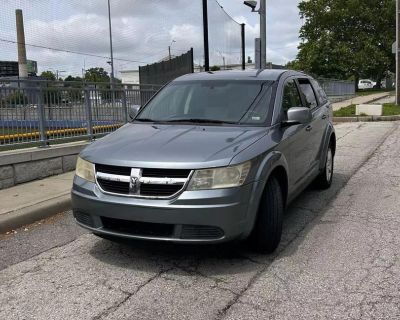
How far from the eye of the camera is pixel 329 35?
163 ft

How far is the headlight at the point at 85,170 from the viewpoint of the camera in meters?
4.29

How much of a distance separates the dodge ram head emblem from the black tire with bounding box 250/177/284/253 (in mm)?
1097

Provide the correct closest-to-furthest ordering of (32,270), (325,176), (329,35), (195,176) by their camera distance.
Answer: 1. (195,176)
2. (32,270)
3. (325,176)
4. (329,35)

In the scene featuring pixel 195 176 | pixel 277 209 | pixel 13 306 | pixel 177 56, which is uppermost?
pixel 177 56

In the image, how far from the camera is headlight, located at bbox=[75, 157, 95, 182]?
14.1 feet

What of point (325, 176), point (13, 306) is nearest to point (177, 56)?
point (325, 176)

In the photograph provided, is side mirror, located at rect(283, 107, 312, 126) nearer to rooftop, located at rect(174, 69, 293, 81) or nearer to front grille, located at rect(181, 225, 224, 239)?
rooftop, located at rect(174, 69, 293, 81)

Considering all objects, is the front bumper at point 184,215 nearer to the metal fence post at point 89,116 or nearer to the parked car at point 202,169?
the parked car at point 202,169

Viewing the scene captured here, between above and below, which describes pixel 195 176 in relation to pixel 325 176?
above

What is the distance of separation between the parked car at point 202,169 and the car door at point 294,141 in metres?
0.02

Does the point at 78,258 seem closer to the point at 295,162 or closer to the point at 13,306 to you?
the point at 13,306

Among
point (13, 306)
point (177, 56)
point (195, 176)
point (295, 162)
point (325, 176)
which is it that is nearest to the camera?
point (13, 306)

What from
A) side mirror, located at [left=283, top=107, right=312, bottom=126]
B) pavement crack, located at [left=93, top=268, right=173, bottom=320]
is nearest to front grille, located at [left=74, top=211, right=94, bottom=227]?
pavement crack, located at [left=93, top=268, right=173, bottom=320]

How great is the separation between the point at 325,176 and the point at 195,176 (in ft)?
11.9
